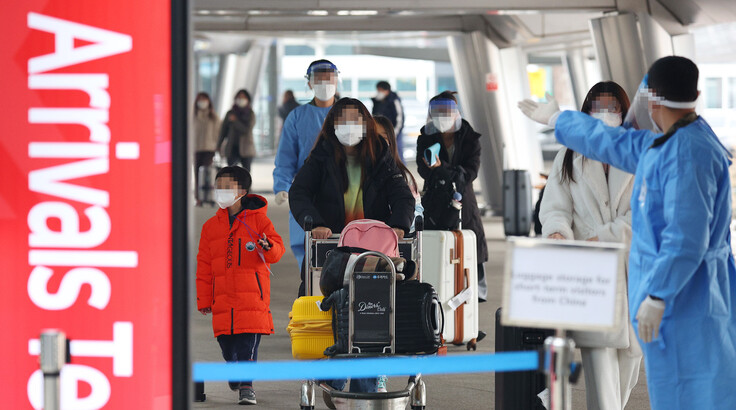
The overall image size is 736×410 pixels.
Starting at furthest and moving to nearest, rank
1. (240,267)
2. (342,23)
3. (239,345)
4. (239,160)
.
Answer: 1. (239,160)
2. (342,23)
3. (239,345)
4. (240,267)

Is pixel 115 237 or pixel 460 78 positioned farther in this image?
pixel 460 78

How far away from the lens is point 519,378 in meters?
5.41

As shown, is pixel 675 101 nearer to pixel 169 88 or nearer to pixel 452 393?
pixel 169 88

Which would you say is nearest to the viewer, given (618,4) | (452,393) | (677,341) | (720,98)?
(677,341)

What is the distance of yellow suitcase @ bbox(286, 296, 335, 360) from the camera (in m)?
5.64

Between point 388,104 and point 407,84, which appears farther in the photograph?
point 407,84

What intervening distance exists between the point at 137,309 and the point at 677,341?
191 centimetres

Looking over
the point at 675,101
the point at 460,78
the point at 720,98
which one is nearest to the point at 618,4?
the point at 720,98

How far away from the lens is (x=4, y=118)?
3.25 meters

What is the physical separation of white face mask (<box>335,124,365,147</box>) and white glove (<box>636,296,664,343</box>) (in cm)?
248

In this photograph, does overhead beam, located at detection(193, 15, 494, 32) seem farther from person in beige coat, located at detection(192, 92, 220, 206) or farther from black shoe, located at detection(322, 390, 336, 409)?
black shoe, located at detection(322, 390, 336, 409)

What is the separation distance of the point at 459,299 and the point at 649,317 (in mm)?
3807

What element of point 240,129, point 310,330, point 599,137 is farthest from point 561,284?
point 240,129

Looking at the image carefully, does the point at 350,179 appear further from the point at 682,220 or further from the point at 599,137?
the point at 682,220
